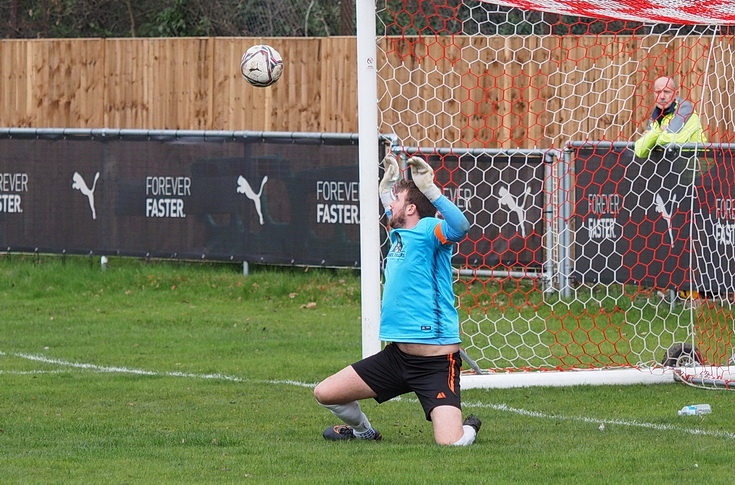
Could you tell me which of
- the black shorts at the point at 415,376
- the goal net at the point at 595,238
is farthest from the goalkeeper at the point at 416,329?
the goal net at the point at 595,238

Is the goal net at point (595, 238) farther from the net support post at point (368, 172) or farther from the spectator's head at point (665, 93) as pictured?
the net support post at point (368, 172)

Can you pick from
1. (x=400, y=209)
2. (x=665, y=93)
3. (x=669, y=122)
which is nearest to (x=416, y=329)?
(x=400, y=209)

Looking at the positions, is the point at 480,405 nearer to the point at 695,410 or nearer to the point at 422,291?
the point at 695,410

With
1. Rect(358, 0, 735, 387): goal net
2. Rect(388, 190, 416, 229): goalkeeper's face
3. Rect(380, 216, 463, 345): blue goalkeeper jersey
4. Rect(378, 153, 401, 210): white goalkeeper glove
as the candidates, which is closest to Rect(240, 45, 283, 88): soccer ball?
Rect(358, 0, 735, 387): goal net

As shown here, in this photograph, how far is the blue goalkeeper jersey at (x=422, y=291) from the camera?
23.4 feet

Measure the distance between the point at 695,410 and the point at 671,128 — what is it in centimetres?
405

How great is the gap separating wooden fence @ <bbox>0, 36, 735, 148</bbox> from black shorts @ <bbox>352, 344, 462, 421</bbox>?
26.3 ft

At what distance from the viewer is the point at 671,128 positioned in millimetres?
11477

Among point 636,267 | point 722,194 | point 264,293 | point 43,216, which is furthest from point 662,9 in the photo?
point 43,216

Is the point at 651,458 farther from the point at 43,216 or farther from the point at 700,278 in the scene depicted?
the point at 43,216

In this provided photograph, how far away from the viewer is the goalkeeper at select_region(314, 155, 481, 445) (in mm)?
7062

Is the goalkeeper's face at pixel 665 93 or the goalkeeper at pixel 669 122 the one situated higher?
the goalkeeper's face at pixel 665 93

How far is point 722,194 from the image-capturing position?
1185 cm

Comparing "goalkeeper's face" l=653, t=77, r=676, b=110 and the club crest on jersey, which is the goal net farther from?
the club crest on jersey
